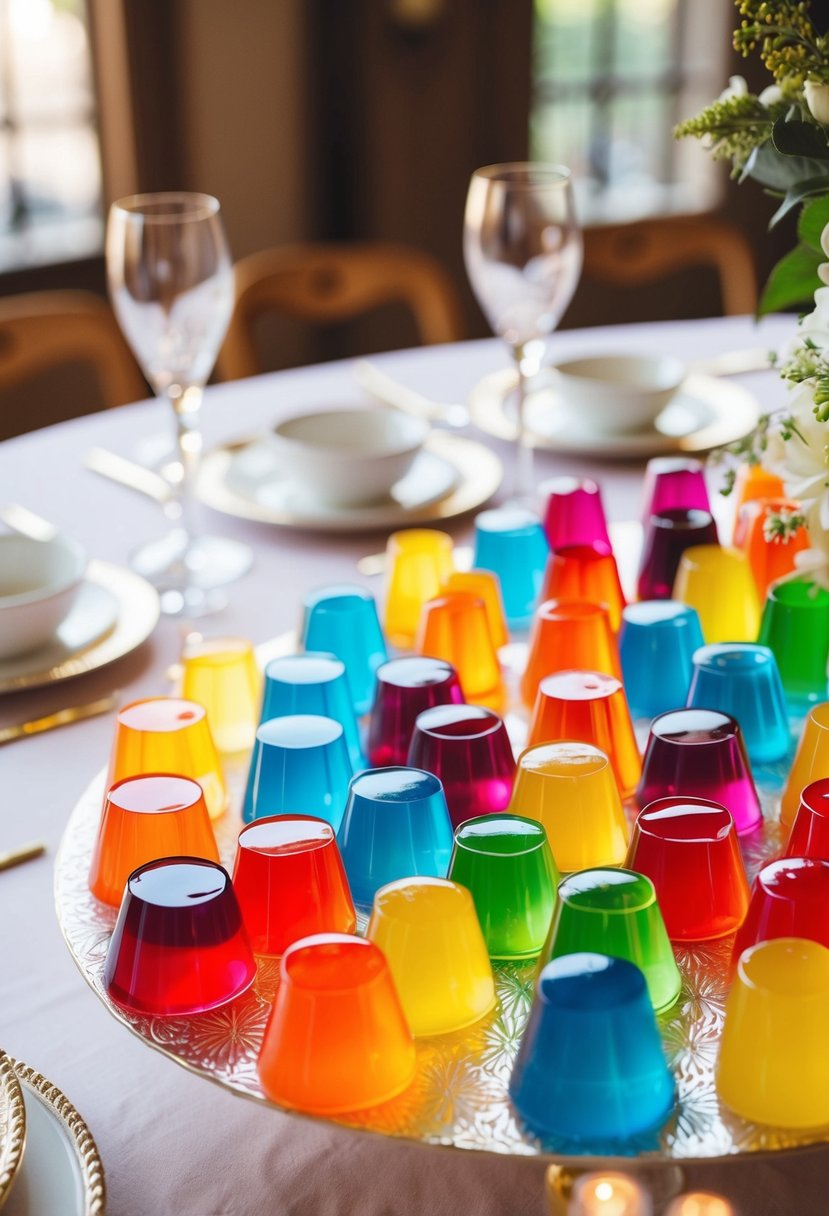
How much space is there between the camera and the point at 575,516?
107 centimetres

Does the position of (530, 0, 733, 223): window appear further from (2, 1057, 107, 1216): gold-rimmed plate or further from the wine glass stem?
(2, 1057, 107, 1216): gold-rimmed plate

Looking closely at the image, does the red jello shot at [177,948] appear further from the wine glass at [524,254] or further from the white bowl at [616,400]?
the white bowl at [616,400]

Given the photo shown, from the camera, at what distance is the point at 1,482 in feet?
4.41

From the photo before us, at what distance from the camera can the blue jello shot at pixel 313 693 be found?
81 cm

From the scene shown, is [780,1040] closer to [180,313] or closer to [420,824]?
[420,824]

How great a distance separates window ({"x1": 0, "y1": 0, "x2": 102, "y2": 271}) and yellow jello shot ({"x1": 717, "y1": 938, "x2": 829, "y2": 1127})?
2.50 m

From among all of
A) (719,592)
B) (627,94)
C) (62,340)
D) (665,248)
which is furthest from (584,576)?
(627,94)

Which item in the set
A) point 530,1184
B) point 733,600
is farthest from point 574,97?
point 530,1184

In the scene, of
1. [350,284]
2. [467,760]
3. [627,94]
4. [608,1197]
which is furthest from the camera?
[627,94]

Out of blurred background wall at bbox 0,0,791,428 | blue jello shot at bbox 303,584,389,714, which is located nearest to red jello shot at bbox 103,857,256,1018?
blue jello shot at bbox 303,584,389,714

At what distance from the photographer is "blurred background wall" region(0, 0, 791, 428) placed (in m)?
2.73

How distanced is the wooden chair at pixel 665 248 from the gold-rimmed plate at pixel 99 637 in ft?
4.50

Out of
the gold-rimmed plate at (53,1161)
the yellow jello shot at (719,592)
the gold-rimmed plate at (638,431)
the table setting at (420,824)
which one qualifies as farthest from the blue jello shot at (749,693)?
the gold-rimmed plate at (638,431)

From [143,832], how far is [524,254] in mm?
694
